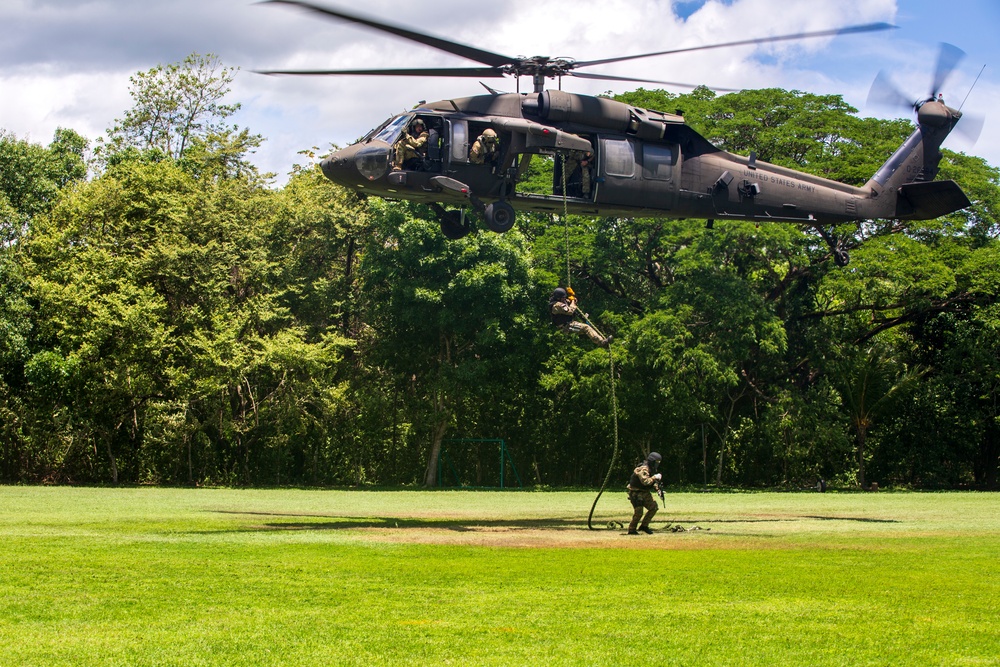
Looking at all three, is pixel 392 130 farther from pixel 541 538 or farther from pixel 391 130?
pixel 541 538

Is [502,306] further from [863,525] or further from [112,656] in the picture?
[112,656]

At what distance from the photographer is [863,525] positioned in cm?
2097

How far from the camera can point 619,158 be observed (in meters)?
21.0

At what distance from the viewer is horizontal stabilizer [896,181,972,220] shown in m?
24.7

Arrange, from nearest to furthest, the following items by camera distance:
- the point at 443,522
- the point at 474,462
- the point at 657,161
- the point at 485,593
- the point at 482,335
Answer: the point at 485,593 → the point at 443,522 → the point at 657,161 → the point at 482,335 → the point at 474,462

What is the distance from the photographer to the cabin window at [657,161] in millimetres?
21422

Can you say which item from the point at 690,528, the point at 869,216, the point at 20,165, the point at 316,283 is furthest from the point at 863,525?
the point at 20,165

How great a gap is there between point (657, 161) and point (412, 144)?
4985 millimetres

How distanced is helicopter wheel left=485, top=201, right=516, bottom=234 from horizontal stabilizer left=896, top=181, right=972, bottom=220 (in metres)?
10.1

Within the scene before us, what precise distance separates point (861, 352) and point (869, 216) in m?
19.9

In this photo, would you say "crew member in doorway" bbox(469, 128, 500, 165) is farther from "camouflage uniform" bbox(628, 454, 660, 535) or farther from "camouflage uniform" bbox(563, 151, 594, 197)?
"camouflage uniform" bbox(628, 454, 660, 535)

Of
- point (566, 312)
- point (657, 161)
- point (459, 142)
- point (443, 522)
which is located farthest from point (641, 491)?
point (459, 142)

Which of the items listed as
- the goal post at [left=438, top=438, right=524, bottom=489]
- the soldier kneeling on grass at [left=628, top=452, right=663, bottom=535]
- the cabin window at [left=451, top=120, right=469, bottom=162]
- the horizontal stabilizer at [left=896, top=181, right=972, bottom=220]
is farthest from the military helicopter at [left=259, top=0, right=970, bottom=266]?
the goal post at [left=438, top=438, right=524, bottom=489]

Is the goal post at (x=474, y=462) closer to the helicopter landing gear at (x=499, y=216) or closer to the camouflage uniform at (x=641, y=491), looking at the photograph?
the helicopter landing gear at (x=499, y=216)
